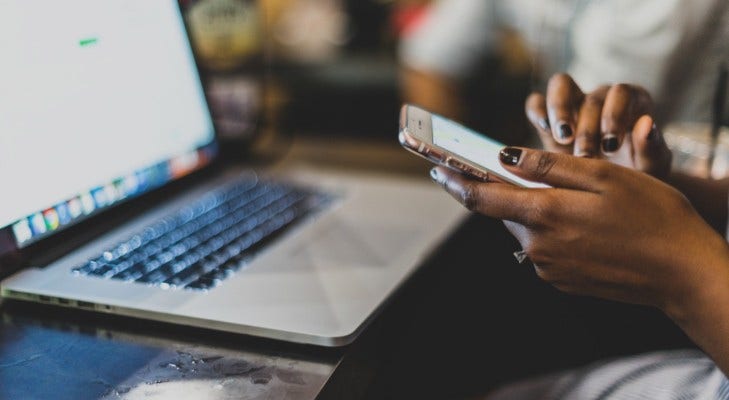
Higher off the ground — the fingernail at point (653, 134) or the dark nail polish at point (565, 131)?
the dark nail polish at point (565, 131)

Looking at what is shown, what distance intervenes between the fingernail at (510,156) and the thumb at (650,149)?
19cm

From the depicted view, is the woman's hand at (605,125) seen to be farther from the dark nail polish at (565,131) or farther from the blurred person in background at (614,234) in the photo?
the blurred person in background at (614,234)

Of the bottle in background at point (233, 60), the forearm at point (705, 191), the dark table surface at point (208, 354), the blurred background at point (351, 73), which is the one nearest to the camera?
the dark table surface at point (208, 354)

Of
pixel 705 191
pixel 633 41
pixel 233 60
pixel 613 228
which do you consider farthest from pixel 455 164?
pixel 633 41

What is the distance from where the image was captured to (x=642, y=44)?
44.8 inches

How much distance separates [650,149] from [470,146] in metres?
0.19

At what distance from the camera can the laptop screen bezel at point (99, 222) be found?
1.99 ft

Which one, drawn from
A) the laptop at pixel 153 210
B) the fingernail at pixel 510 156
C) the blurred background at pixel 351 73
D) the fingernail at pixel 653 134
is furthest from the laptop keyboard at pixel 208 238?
the blurred background at pixel 351 73

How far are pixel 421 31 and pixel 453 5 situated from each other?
5.8 inches

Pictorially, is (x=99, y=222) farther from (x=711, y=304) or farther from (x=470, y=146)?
(x=711, y=304)

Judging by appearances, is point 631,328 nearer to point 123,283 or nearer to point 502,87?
point 123,283

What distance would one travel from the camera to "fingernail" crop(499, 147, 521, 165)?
1.67 feet

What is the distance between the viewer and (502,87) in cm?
225

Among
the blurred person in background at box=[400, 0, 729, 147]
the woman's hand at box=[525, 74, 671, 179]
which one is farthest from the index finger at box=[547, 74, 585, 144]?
the blurred person in background at box=[400, 0, 729, 147]
